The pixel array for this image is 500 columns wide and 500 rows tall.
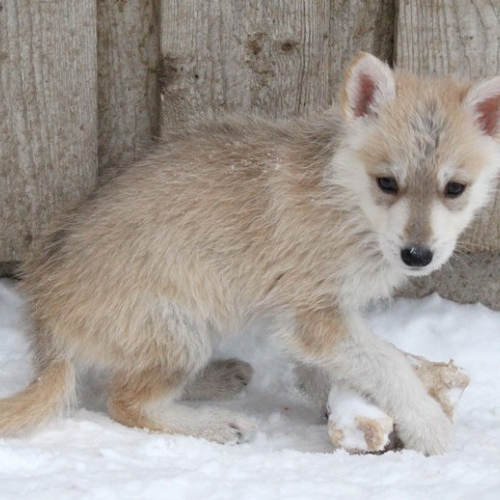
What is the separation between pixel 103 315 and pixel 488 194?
1.83 meters

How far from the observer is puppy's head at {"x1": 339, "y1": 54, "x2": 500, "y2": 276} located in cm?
399

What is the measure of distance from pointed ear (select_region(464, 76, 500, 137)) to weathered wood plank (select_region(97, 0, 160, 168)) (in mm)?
1689

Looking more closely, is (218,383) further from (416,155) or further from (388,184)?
(416,155)

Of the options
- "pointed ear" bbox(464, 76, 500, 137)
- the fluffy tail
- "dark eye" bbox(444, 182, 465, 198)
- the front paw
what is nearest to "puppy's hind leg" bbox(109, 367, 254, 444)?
the fluffy tail

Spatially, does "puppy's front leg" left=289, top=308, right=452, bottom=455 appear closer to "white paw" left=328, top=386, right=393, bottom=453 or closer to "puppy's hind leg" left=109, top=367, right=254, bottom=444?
"white paw" left=328, top=386, right=393, bottom=453

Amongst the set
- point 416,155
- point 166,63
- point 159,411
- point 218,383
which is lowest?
point 218,383

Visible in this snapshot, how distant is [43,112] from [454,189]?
2126mm

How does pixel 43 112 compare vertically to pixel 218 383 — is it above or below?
above

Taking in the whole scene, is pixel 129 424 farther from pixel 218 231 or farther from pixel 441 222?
pixel 441 222

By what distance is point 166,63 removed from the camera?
4.92 m

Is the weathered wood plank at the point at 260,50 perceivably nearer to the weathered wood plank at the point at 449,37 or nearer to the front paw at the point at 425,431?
the weathered wood plank at the point at 449,37

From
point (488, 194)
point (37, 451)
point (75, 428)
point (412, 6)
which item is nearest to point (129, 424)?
point (75, 428)

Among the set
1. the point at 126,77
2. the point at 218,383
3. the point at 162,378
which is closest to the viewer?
the point at 162,378

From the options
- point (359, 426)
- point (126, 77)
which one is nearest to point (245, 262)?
point (359, 426)
